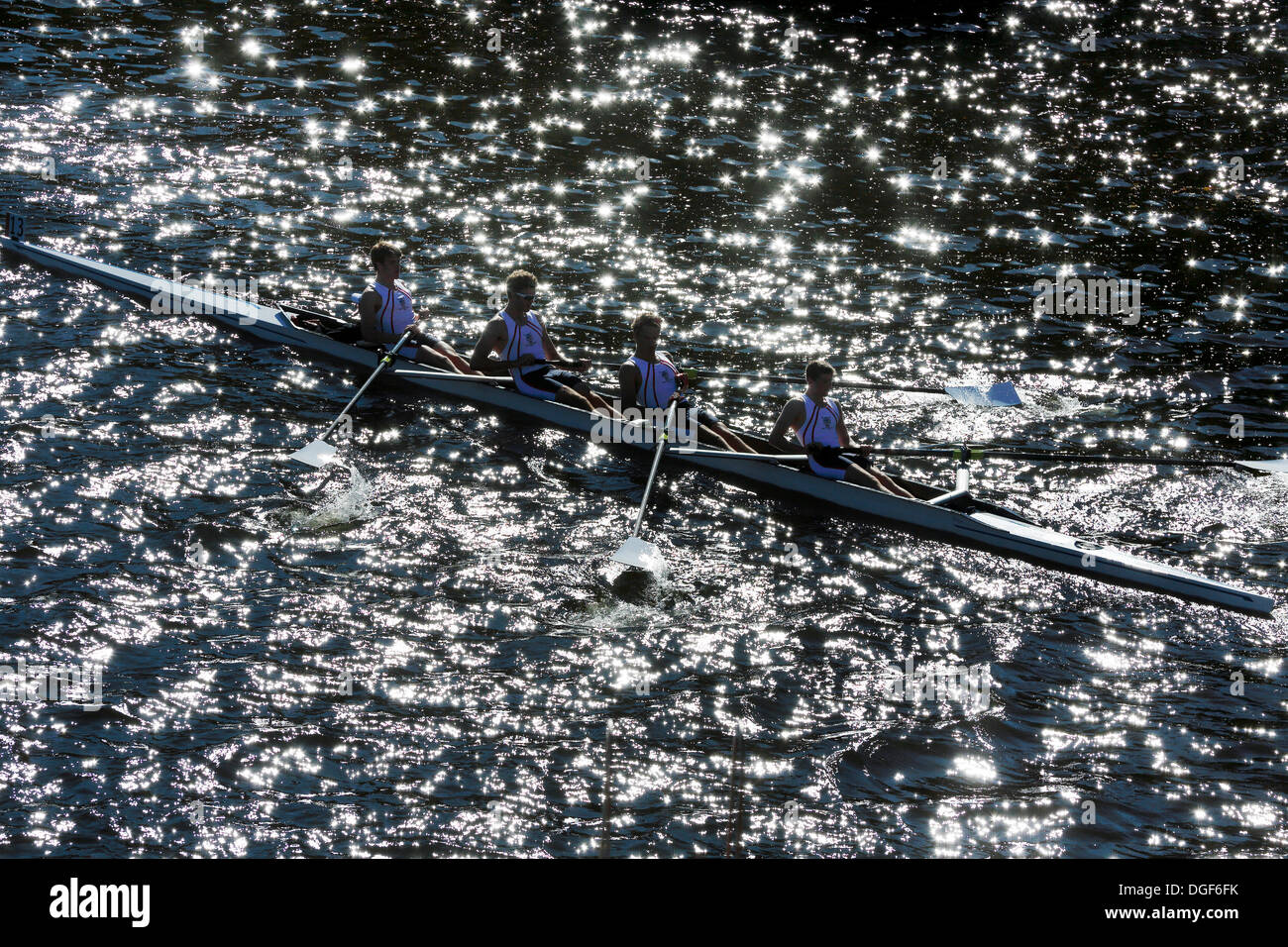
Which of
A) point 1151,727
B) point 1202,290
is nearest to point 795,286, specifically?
point 1202,290

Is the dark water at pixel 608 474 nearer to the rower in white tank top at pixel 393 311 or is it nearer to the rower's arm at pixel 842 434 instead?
the rower's arm at pixel 842 434

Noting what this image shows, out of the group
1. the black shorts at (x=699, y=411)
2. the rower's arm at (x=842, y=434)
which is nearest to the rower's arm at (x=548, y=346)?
the black shorts at (x=699, y=411)

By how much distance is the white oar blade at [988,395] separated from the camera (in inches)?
620

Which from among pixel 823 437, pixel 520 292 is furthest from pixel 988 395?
pixel 520 292

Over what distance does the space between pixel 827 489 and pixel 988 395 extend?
10.6ft

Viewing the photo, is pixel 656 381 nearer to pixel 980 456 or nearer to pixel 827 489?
pixel 827 489

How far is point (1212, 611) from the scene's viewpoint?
39.9 feet

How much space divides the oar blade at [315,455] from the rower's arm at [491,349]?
8.63 ft

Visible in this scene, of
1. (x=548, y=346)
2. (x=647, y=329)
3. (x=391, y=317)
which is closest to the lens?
(x=647, y=329)

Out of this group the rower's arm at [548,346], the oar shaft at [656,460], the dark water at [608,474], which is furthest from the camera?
the rower's arm at [548,346]

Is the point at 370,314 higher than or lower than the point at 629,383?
higher

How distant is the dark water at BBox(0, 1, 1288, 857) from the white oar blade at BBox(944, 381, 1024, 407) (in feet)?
1.72

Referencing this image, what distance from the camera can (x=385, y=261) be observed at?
16.7m
